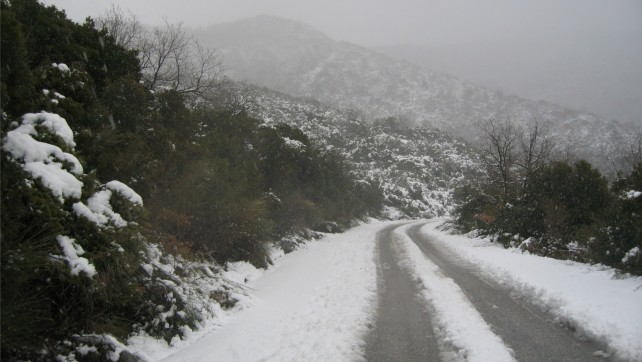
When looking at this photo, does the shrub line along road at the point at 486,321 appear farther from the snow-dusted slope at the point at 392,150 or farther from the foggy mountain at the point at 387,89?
A: the foggy mountain at the point at 387,89

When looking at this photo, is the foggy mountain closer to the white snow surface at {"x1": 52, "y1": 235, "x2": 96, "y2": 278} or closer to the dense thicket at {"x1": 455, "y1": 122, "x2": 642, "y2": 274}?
the dense thicket at {"x1": 455, "y1": 122, "x2": 642, "y2": 274}

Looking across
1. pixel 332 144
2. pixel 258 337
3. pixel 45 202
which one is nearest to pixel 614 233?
pixel 258 337

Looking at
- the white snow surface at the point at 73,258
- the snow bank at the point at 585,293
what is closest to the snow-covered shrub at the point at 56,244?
the white snow surface at the point at 73,258

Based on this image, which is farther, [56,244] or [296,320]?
[296,320]

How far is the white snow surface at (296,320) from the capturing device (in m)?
5.10

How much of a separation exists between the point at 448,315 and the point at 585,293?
2534 mm

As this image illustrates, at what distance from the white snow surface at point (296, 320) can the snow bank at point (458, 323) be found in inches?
46.6

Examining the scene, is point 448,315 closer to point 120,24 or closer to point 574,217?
point 574,217

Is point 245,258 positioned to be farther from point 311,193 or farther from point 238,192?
point 311,193

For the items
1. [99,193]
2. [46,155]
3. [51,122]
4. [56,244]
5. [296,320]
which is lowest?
[296,320]

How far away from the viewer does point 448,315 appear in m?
6.39

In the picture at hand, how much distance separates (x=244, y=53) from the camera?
131 meters

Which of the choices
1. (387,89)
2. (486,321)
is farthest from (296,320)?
(387,89)

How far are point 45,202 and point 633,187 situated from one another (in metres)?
11.0
